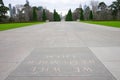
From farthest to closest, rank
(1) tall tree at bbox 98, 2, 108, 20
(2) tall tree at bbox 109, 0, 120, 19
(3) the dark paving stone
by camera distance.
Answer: (1) tall tree at bbox 98, 2, 108, 20, (2) tall tree at bbox 109, 0, 120, 19, (3) the dark paving stone

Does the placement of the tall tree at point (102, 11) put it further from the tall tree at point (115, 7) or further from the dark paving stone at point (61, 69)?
the dark paving stone at point (61, 69)

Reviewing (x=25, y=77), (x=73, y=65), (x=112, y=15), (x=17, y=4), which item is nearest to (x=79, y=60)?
(x=73, y=65)

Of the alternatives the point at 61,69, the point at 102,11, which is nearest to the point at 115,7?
the point at 102,11

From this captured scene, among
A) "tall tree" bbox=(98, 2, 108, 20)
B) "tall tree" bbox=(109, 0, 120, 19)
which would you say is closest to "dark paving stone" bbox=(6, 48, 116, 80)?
"tall tree" bbox=(109, 0, 120, 19)

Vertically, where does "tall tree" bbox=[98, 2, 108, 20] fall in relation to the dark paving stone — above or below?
above

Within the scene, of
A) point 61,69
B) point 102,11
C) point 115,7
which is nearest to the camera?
point 61,69

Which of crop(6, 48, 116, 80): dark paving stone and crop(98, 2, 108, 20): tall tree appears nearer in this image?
crop(6, 48, 116, 80): dark paving stone

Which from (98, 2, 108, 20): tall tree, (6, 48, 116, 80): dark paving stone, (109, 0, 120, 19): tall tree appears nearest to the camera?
(6, 48, 116, 80): dark paving stone

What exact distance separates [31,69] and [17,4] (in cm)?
7709

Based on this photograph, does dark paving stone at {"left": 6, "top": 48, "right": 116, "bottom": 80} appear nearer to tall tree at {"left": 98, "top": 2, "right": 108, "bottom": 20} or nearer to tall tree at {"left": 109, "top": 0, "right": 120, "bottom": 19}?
tall tree at {"left": 109, "top": 0, "right": 120, "bottom": 19}

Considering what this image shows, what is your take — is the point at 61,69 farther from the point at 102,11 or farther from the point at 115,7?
the point at 102,11

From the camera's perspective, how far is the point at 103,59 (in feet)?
17.6

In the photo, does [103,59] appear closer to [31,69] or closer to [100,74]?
[100,74]

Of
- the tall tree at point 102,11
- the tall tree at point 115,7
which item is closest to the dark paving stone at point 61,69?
the tall tree at point 115,7
